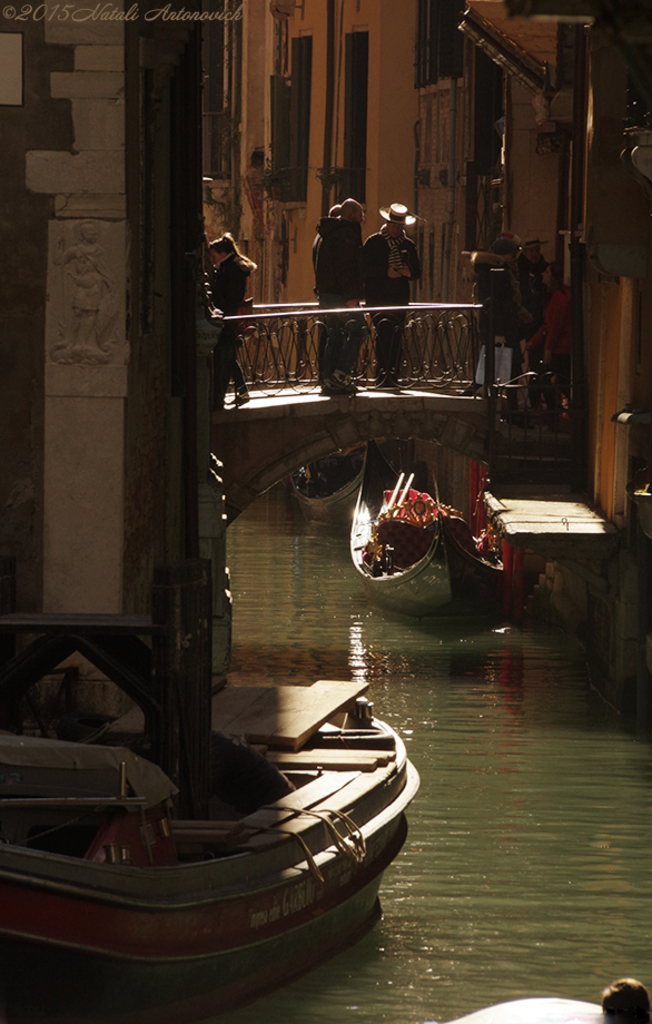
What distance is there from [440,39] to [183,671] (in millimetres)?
18984

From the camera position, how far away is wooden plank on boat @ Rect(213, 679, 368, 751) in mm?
7941

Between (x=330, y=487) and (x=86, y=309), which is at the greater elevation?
(x=86, y=309)

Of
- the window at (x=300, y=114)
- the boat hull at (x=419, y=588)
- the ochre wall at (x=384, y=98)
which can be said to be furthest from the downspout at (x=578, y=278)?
the window at (x=300, y=114)

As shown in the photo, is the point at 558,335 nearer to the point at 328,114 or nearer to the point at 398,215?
the point at 398,215

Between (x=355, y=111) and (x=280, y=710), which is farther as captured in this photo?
(x=355, y=111)

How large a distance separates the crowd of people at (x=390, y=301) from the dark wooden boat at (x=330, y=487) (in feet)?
31.8

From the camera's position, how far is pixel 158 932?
243 inches

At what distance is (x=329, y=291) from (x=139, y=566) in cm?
745

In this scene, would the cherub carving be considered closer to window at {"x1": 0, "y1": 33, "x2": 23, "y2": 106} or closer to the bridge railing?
window at {"x1": 0, "y1": 33, "x2": 23, "y2": 106}

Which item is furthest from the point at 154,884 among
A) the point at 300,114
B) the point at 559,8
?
the point at 300,114

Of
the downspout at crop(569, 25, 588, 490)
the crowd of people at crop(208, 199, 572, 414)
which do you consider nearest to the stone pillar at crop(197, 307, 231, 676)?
the crowd of people at crop(208, 199, 572, 414)

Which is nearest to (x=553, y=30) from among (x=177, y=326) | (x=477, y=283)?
(x=477, y=283)

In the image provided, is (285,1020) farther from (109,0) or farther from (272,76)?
(272,76)

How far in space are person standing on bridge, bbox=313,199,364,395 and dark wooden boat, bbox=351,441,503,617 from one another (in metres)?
2.28
